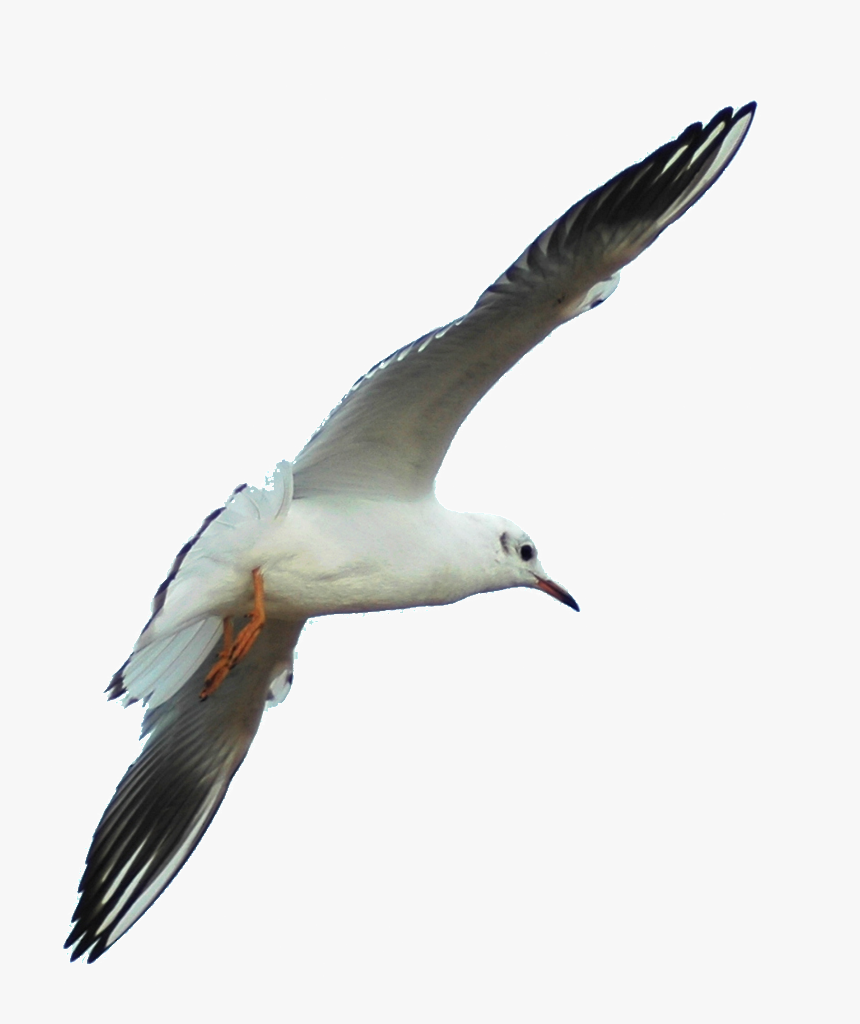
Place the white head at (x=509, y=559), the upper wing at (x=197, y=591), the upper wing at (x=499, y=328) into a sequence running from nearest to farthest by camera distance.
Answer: the upper wing at (x=197, y=591) < the upper wing at (x=499, y=328) < the white head at (x=509, y=559)

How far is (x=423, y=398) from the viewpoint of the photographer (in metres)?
6.77

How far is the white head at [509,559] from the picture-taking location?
7285 mm

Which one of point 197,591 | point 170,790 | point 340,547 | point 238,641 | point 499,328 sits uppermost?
point 499,328

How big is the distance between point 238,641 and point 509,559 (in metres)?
1.26

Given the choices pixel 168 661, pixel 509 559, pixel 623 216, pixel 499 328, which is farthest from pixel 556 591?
pixel 623 216

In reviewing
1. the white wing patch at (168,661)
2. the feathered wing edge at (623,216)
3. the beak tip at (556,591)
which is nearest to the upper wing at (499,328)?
the feathered wing edge at (623,216)

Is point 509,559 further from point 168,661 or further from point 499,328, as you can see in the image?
point 168,661

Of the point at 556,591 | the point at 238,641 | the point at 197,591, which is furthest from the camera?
the point at 556,591

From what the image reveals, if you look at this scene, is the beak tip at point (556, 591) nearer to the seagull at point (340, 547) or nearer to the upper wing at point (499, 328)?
the seagull at point (340, 547)

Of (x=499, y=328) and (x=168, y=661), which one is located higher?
(x=499, y=328)

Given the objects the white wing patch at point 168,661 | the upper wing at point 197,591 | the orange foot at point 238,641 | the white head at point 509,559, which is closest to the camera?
the upper wing at point 197,591

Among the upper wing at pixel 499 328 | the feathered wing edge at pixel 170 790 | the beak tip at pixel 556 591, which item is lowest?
the feathered wing edge at pixel 170 790

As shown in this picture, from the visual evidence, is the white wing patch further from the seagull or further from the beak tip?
the beak tip

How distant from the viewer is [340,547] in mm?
6773
